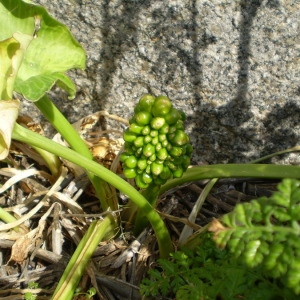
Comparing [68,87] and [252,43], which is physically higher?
[252,43]

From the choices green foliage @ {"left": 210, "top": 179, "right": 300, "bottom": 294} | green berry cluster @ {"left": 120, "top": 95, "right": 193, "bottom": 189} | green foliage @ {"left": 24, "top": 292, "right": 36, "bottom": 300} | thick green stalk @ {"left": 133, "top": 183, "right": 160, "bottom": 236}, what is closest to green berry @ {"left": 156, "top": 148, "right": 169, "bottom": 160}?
green berry cluster @ {"left": 120, "top": 95, "right": 193, "bottom": 189}

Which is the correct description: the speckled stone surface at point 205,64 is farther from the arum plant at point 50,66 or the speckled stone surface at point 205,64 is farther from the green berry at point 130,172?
the green berry at point 130,172

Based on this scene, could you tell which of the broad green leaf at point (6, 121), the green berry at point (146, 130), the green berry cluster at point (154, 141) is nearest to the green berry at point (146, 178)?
the green berry cluster at point (154, 141)

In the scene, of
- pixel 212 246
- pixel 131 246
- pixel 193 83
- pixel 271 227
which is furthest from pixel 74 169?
pixel 271 227

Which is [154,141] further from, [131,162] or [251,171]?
[251,171]

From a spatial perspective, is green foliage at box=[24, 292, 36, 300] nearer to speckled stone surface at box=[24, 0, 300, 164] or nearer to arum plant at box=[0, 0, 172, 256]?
arum plant at box=[0, 0, 172, 256]

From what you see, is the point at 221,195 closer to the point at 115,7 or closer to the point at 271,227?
the point at 115,7
